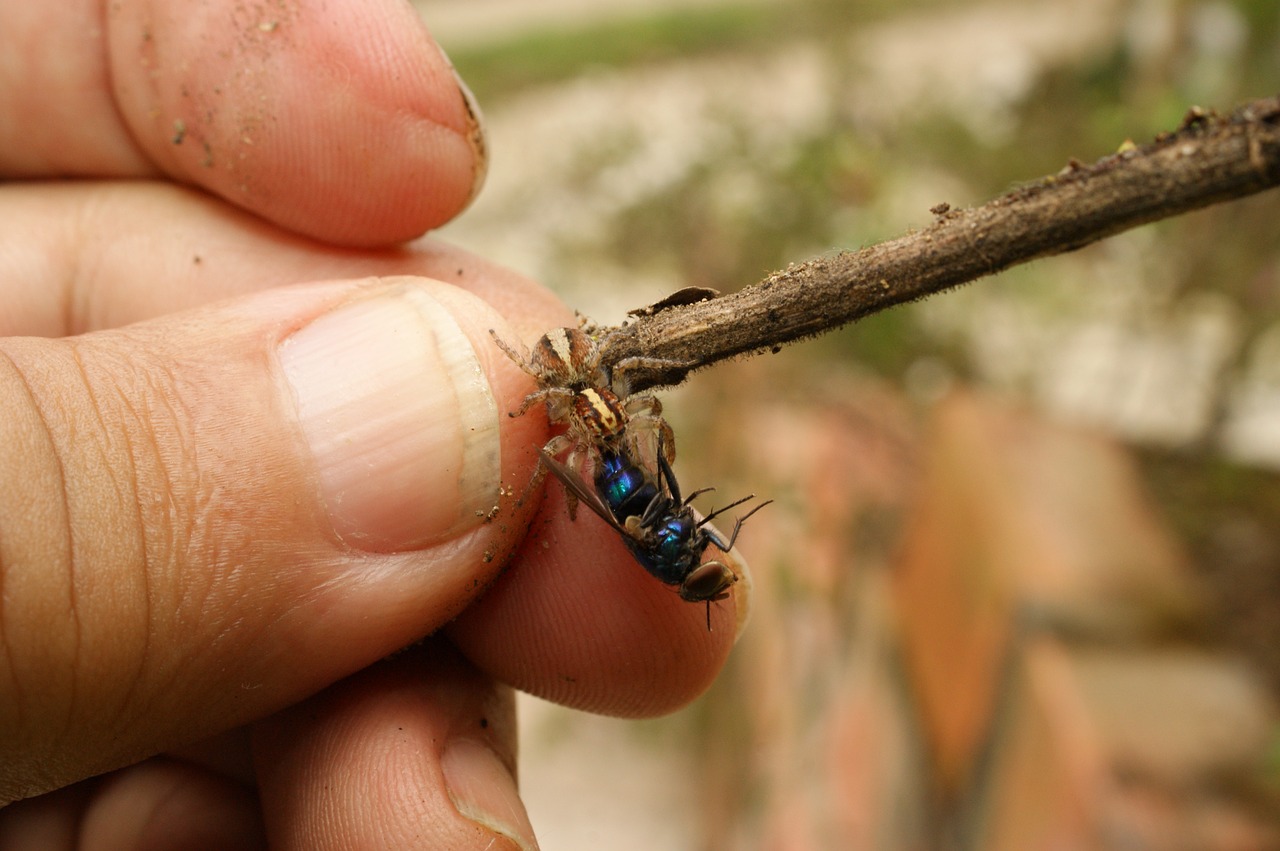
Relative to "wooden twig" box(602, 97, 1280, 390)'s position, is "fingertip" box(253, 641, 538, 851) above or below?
below

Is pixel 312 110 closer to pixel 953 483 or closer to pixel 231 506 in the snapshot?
pixel 231 506

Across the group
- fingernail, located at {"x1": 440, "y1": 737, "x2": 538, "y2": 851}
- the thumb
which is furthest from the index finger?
fingernail, located at {"x1": 440, "y1": 737, "x2": 538, "y2": 851}

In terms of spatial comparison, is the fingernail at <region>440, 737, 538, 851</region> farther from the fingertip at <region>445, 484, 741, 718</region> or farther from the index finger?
the index finger

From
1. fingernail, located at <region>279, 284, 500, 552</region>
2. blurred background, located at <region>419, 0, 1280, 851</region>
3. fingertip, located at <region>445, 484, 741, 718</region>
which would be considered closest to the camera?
fingernail, located at <region>279, 284, 500, 552</region>

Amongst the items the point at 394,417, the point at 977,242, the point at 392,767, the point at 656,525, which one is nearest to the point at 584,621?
the point at 656,525

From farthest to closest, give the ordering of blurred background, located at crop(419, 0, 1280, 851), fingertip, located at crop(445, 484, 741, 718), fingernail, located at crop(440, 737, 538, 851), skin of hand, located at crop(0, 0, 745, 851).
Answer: blurred background, located at crop(419, 0, 1280, 851), fingertip, located at crop(445, 484, 741, 718), fingernail, located at crop(440, 737, 538, 851), skin of hand, located at crop(0, 0, 745, 851)

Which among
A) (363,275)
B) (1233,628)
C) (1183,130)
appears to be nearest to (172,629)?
(363,275)

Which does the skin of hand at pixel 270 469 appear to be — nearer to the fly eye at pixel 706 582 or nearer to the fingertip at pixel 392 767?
the fingertip at pixel 392 767
